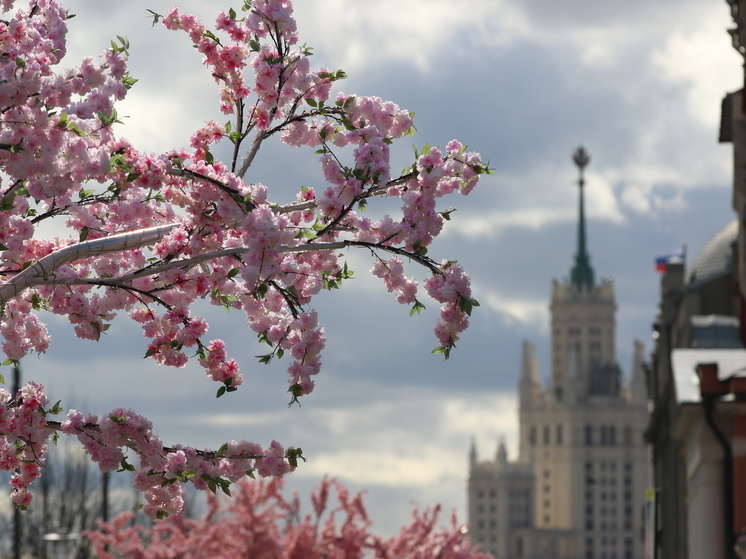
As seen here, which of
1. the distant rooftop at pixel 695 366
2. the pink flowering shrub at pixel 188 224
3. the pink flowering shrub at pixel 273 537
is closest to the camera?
the pink flowering shrub at pixel 188 224

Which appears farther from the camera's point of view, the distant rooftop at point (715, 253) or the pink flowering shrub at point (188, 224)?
the distant rooftop at point (715, 253)

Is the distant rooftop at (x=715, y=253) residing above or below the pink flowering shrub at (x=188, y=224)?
above

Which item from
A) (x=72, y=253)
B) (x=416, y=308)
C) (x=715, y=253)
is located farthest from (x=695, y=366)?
(x=715, y=253)

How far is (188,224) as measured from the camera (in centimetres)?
1302

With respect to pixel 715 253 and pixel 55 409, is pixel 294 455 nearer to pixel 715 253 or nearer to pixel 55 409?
pixel 55 409

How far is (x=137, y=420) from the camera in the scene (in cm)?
1267

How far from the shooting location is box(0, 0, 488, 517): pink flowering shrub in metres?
11.9

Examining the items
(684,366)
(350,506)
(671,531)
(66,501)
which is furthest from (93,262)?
(66,501)

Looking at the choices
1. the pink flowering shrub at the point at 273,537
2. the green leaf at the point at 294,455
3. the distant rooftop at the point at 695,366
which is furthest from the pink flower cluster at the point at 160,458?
the pink flowering shrub at the point at 273,537

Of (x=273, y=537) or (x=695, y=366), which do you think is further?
(x=273, y=537)

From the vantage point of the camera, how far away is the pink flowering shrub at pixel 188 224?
11938 millimetres

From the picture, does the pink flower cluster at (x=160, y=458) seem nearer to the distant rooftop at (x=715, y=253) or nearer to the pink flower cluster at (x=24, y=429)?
the pink flower cluster at (x=24, y=429)

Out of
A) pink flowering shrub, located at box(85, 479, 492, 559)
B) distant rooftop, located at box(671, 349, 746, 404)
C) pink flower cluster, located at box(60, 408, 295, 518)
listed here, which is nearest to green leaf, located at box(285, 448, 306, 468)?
pink flower cluster, located at box(60, 408, 295, 518)

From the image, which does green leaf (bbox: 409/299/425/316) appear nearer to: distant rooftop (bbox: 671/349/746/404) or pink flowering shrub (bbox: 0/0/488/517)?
pink flowering shrub (bbox: 0/0/488/517)
